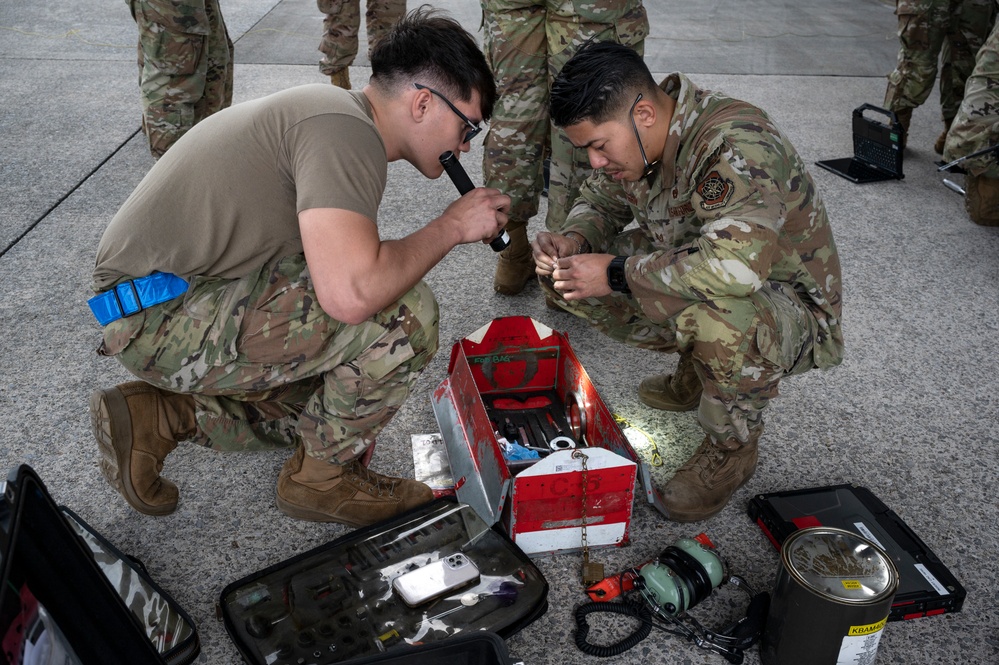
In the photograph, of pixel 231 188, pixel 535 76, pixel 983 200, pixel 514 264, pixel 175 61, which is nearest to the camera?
pixel 231 188

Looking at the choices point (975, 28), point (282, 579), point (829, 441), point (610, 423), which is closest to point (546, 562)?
point (610, 423)

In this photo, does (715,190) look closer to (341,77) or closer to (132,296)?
(132,296)

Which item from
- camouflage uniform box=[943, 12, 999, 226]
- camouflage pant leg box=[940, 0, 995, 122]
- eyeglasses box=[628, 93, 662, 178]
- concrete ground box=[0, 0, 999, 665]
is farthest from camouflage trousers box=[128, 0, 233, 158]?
camouflage pant leg box=[940, 0, 995, 122]

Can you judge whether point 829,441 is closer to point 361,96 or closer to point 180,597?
point 361,96

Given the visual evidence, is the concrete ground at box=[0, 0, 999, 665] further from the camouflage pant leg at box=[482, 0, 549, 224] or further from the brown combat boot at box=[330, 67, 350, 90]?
the brown combat boot at box=[330, 67, 350, 90]

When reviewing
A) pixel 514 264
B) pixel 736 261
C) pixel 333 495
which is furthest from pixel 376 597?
pixel 514 264

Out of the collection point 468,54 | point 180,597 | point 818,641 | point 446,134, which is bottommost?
point 180,597

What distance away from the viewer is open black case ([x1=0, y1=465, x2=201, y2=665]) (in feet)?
2.89

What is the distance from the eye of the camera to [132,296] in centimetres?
178

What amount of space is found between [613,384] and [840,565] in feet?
3.58

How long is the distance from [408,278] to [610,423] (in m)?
0.61

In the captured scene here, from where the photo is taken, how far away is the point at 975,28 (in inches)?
161

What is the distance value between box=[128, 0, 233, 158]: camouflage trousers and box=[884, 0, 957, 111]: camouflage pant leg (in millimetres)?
3234

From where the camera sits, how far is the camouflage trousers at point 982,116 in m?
3.45
